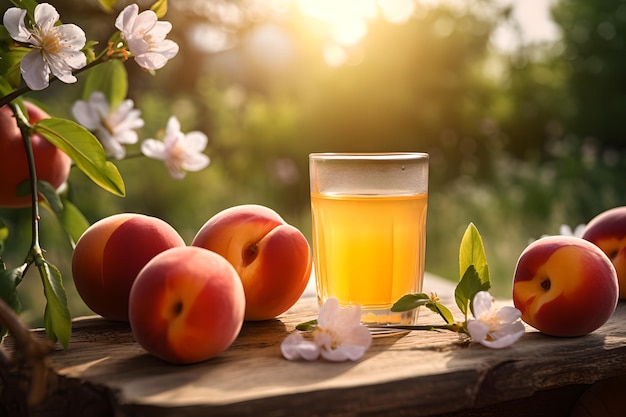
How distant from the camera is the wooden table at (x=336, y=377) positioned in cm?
81

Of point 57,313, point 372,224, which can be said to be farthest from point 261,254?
point 57,313

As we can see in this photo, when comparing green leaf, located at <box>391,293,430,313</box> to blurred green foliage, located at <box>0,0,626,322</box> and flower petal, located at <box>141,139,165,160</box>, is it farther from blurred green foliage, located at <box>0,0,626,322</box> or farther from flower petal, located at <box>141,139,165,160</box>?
blurred green foliage, located at <box>0,0,626,322</box>

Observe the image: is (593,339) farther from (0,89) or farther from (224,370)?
(0,89)

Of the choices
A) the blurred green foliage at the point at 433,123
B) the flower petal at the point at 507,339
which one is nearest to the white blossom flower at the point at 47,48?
the flower petal at the point at 507,339

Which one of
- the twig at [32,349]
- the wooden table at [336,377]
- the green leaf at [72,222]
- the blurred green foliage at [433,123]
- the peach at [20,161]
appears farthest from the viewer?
the blurred green foliage at [433,123]

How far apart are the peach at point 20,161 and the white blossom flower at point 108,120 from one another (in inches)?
6.0

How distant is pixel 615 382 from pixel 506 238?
3291 mm

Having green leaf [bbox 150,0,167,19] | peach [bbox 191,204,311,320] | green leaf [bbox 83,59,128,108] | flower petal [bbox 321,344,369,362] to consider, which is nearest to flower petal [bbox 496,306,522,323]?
flower petal [bbox 321,344,369,362]

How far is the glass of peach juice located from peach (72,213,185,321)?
0.91ft

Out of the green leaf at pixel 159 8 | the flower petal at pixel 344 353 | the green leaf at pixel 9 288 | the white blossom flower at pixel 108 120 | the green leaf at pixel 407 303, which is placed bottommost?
the flower petal at pixel 344 353

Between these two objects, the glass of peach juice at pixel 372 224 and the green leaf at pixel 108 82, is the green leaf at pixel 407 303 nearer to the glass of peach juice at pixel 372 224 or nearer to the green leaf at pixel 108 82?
the glass of peach juice at pixel 372 224

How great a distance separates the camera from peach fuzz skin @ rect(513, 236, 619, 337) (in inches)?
42.5

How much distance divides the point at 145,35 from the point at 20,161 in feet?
1.27

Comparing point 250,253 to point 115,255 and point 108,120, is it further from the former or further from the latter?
point 108,120
